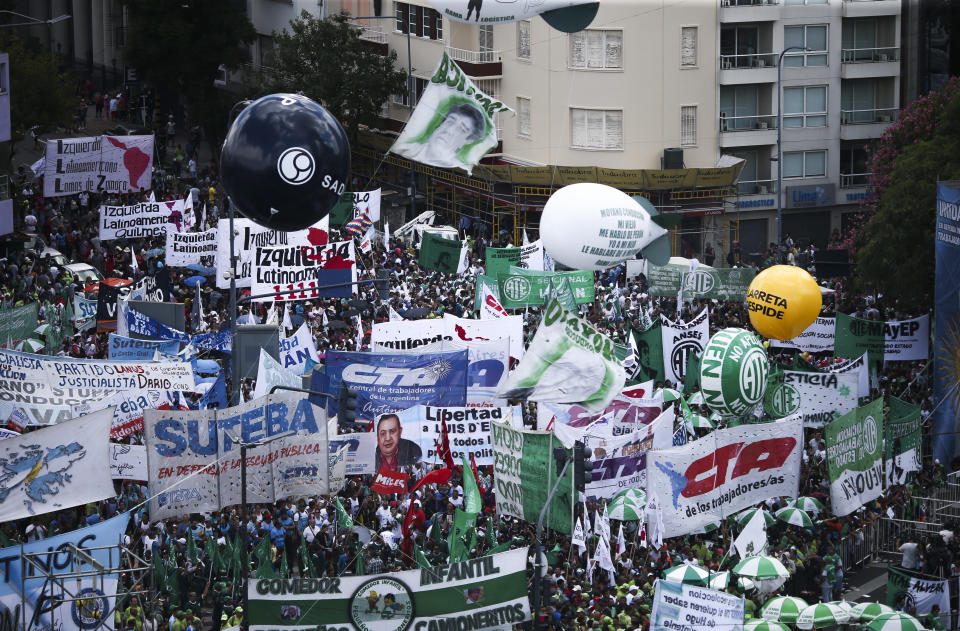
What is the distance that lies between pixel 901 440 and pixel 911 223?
462 inches

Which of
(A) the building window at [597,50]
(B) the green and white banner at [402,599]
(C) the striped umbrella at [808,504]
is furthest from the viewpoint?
(A) the building window at [597,50]

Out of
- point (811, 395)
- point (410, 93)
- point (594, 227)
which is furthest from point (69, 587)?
point (410, 93)

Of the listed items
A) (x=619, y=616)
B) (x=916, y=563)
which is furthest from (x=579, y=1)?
(x=916, y=563)

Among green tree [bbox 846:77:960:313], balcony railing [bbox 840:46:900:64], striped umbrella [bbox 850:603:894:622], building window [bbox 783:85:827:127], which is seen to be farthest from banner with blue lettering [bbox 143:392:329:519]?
balcony railing [bbox 840:46:900:64]

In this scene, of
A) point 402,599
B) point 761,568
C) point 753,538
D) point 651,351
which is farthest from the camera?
point 651,351

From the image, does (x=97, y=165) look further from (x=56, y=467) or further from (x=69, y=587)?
(x=69, y=587)

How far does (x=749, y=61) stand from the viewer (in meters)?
54.8

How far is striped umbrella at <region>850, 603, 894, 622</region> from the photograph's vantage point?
2055 cm

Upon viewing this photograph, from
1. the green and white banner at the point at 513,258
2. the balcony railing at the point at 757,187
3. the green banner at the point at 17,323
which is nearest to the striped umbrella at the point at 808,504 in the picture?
the green and white banner at the point at 513,258

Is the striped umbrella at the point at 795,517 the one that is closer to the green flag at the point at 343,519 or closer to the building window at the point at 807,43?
the green flag at the point at 343,519

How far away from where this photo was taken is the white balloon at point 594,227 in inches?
1122

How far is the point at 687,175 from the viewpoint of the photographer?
2079 inches

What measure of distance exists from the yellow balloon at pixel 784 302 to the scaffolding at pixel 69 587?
50.9ft

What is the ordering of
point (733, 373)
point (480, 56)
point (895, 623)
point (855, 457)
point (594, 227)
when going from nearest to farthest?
point (895, 623) < point (855, 457) < point (733, 373) < point (594, 227) < point (480, 56)
